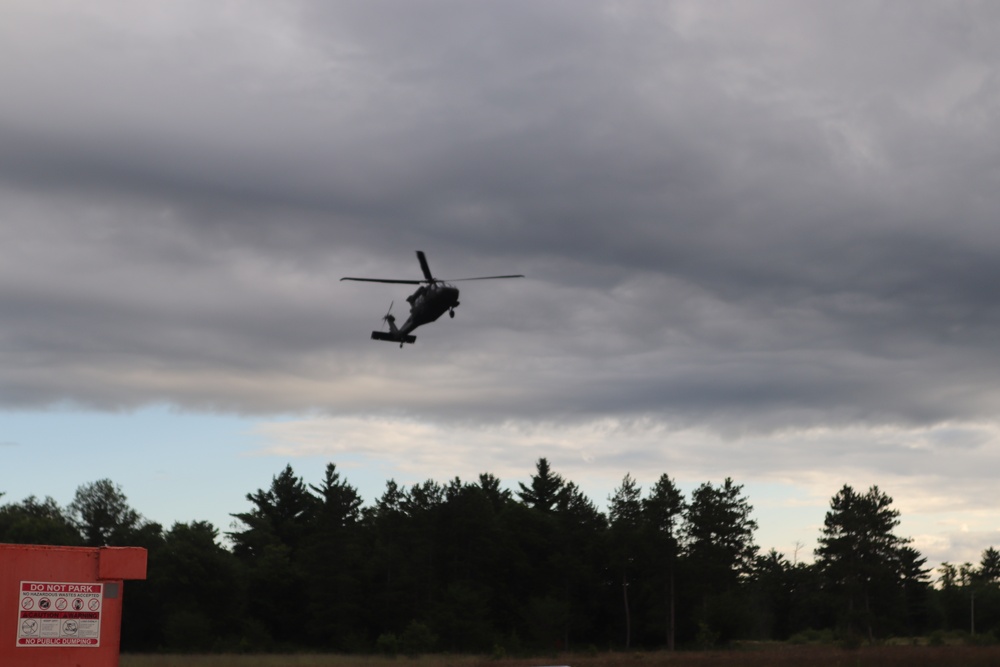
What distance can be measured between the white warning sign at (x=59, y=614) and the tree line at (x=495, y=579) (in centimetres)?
6629

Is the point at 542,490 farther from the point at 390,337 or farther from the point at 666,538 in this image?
the point at 390,337

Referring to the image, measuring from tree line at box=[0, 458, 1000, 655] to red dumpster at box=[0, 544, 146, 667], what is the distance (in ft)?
217

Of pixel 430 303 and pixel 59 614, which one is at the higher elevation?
pixel 430 303

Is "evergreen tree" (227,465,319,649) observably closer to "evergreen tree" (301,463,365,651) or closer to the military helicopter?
"evergreen tree" (301,463,365,651)

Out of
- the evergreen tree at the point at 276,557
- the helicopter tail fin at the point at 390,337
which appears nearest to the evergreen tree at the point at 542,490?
the evergreen tree at the point at 276,557

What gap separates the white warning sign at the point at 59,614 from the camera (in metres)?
14.9

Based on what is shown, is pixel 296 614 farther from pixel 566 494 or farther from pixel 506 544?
pixel 566 494

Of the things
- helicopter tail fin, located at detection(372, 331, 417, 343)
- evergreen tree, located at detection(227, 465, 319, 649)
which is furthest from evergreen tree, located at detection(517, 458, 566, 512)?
helicopter tail fin, located at detection(372, 331, 417, 343)

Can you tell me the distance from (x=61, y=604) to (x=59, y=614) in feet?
0.50

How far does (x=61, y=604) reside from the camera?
1512cm

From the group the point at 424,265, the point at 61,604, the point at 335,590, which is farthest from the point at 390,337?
the point at 335,590

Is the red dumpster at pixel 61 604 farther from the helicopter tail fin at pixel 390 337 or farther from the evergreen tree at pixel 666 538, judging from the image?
the evergreen tree at pixel 666 538

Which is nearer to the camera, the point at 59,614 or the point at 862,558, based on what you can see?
the point at 59,614

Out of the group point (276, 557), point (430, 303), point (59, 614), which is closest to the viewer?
point (59, 614)
